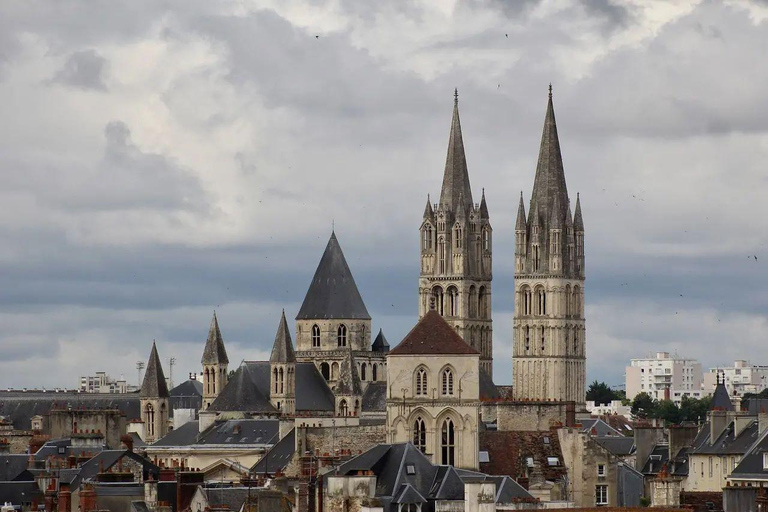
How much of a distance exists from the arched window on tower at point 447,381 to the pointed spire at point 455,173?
2635 inches

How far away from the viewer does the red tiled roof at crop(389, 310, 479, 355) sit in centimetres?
10275

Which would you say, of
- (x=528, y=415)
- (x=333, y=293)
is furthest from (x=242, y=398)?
(x=528, y=415)

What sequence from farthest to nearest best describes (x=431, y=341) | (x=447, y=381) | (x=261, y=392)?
(x=261, y=392)
(x=431, y=341)
(x=447, y=381)

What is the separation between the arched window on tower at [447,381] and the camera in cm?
10225

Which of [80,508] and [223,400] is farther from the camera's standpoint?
[223,400]

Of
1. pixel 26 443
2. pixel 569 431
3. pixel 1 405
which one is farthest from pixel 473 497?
pixel 1 405

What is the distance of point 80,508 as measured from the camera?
66062mm

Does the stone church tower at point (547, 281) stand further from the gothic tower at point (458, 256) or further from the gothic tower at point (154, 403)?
the gothic tower at point (154, 403)

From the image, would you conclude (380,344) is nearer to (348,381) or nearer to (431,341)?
(348,381)

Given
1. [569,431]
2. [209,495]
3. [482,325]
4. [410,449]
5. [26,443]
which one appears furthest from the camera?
[482,325]

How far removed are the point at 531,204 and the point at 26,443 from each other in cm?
5311

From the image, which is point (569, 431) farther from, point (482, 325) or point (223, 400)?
point (482, 325)

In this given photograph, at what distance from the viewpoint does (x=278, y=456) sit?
380 ft

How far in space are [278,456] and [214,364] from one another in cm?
3955
